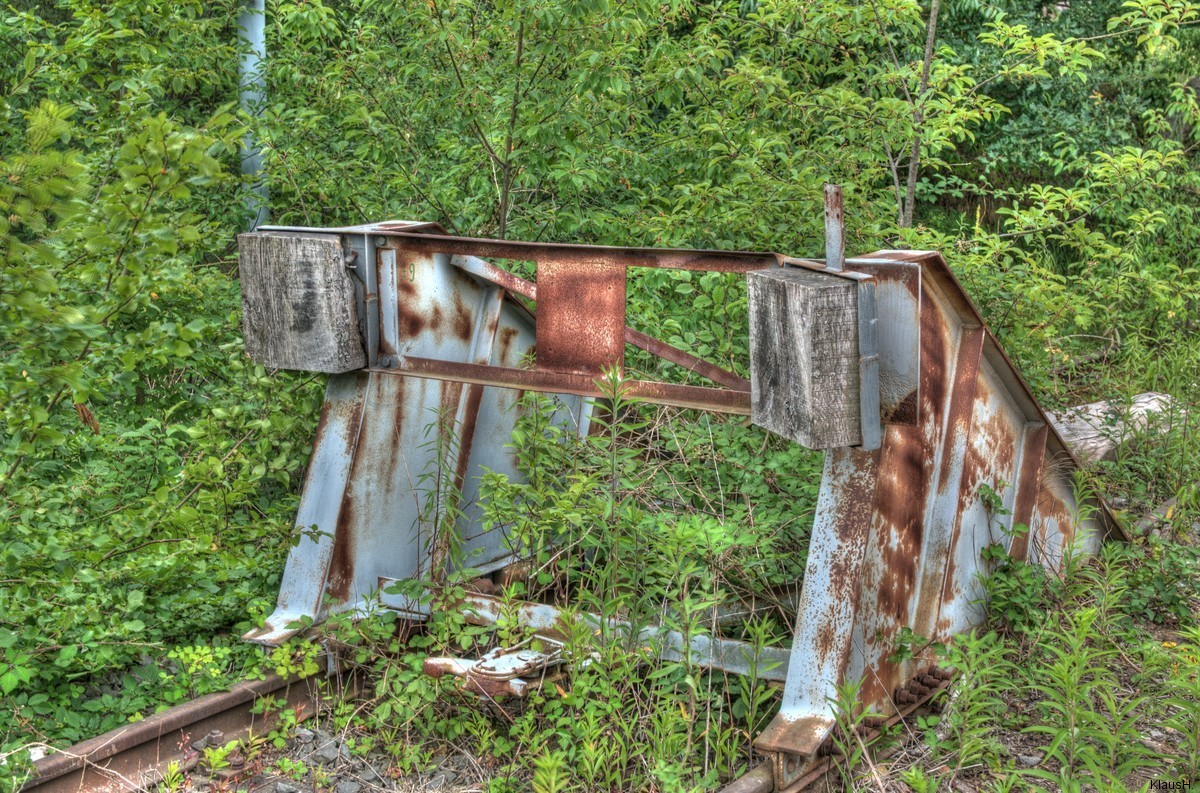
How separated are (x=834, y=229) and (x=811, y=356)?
403 millimetres

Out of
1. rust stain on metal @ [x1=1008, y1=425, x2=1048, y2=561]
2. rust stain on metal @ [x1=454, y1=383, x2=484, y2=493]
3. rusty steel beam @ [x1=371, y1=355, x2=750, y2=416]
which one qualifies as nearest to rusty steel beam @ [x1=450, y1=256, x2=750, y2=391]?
rusty steel beam @ [x1=371, y1=355, x2=750, y2=416]

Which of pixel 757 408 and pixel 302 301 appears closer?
pixel 757 408

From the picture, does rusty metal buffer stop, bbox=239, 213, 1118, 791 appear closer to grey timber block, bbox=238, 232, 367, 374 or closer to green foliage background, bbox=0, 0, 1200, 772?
grey timber block, bbox=238, 232, 367, 374

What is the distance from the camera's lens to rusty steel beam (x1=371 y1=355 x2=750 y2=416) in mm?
3617

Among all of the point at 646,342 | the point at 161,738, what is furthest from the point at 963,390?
the point at 161,738

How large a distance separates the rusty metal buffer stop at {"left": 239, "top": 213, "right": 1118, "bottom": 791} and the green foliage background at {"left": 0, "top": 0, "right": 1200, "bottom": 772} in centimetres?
43

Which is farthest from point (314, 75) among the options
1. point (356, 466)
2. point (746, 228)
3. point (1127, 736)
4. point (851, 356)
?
point (1127, 736)

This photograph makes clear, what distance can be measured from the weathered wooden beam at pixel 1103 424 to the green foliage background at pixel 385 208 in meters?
0.28

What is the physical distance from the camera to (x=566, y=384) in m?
3.91

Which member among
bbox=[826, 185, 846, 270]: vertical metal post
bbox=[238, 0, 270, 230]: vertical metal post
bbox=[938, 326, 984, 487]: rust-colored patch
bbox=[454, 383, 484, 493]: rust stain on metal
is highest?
bbox=[238, 0, 270, 230]: vertical metal post

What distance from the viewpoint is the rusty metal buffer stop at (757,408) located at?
336 centimetres

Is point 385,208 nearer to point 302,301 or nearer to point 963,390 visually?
point 302,301

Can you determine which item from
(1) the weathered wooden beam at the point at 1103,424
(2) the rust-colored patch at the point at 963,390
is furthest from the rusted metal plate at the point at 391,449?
(1) the weathered wooden beam at the point at 1103,424

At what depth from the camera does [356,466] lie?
4316mm
